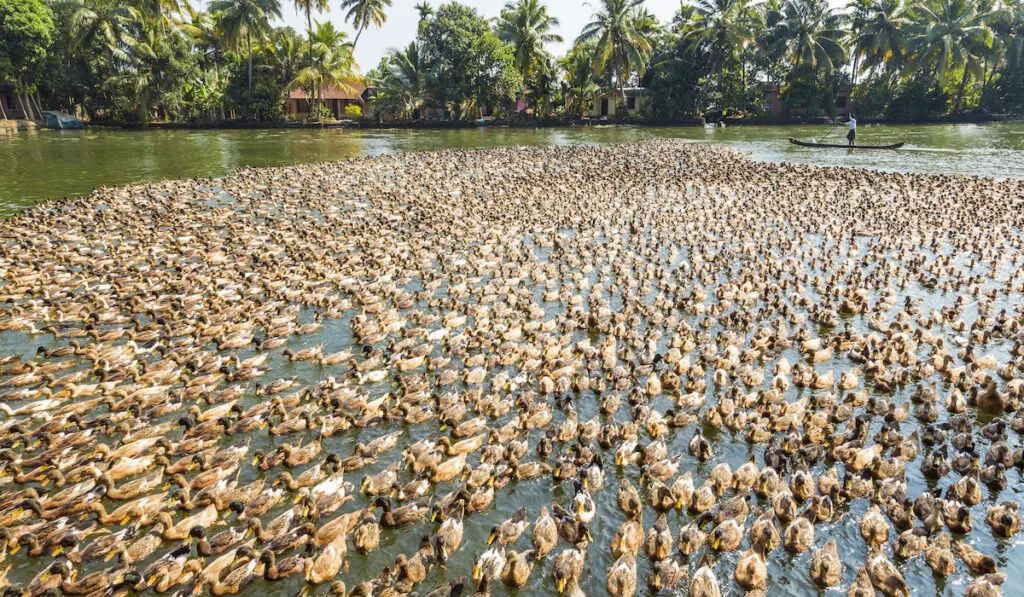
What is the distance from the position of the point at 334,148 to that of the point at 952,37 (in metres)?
71.6

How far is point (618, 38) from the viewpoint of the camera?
258ft

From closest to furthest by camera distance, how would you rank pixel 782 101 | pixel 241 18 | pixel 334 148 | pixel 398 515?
1. pixel 398 515
2. pixel 334 148
3. pixel 241 18
4. pixel 782 101

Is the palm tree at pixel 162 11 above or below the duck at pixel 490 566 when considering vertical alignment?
above

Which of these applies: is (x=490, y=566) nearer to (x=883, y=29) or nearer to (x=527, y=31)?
(x=527, y=31)

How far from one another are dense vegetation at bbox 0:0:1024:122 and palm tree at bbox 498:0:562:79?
0.19 m

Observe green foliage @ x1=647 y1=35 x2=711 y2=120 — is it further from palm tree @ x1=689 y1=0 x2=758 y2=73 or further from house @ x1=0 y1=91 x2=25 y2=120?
house @ x1=0 y1=91 x2=25 y2=120

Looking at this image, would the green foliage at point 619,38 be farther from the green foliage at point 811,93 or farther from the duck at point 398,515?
the duck at point 398,515

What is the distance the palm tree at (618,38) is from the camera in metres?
77.9

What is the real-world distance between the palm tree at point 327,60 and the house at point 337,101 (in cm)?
1224

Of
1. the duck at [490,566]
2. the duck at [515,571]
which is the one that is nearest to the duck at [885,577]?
the duck at [515,571]

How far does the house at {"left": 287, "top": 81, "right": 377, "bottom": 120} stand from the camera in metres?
91.2

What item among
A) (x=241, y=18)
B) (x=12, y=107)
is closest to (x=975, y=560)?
(x=241, y=18)

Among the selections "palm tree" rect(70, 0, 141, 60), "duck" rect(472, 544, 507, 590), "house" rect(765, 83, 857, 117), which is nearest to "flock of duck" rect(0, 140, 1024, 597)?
"duck" rect(472, 544, 507, 590)

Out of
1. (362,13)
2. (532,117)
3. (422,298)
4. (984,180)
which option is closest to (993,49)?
(532,117)
